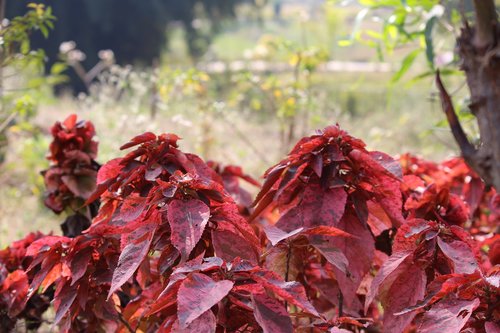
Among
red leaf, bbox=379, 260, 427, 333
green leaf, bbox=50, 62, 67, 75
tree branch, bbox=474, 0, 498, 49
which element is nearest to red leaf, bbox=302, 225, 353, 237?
red leaf, bbox=379, 260, 427, 333

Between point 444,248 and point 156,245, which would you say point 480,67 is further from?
point 156,245

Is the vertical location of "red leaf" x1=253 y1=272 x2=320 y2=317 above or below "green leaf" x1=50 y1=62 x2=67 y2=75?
above

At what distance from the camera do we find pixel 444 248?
102cm

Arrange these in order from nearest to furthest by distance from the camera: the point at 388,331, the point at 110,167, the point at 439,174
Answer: the point at 388,331 < the point at 110,167 < the point at 439,174

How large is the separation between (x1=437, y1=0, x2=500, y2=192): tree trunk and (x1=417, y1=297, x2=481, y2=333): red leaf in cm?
17

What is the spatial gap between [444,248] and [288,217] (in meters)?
0.29

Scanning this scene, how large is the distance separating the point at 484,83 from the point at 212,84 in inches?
254

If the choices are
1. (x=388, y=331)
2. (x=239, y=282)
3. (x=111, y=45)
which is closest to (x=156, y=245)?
(x=239, y=282)

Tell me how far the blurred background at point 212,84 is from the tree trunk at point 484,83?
6cm

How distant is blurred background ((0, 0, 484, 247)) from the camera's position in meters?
2.37

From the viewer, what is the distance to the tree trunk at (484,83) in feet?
3.15

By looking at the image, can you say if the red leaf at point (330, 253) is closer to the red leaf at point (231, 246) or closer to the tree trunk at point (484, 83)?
the red leaf at point (231, 246)

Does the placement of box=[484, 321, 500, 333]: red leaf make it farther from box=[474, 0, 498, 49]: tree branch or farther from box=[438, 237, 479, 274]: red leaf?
box=[474, 0, 498, 49]: tree branch

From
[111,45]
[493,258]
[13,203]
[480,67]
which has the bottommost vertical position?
[111,45]
